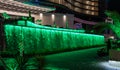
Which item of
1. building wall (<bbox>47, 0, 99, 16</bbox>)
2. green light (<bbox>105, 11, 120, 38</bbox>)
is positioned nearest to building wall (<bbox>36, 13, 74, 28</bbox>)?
green light (<bbox>105, 11, 120, 38</bbox>)

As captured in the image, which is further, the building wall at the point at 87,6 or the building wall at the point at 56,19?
the building wall at the point at 87,6

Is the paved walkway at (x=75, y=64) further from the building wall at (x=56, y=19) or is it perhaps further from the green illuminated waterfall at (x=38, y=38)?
the building wall at (x=56, y=19)

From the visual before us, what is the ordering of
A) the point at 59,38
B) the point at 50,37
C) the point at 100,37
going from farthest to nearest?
the point at 100,37, the point at 59,38, the point at 50,37

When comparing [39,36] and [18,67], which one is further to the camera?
[39,36]

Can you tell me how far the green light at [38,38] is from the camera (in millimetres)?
21453

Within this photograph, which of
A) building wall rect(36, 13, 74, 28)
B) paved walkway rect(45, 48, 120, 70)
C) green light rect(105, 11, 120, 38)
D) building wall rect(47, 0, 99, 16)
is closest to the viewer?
paved walkway rect(45, 48, 120, 70)

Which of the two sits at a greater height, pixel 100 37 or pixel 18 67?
pixel 18 67

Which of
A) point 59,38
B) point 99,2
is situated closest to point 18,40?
point 59,38

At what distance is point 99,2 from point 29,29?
117674 millimetres

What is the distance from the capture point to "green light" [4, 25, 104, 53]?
21453 millimetres

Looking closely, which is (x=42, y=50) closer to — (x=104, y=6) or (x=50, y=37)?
(x=50, y=37)

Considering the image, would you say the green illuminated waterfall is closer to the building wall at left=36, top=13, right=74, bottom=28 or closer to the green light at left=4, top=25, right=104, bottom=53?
the green light at left=4, top=25, right=104, bottom=53

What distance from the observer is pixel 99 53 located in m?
23.4

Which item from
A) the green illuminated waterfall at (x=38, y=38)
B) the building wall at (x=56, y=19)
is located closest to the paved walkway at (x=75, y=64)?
the green illuminated waterfall at (x=38, y=38)
